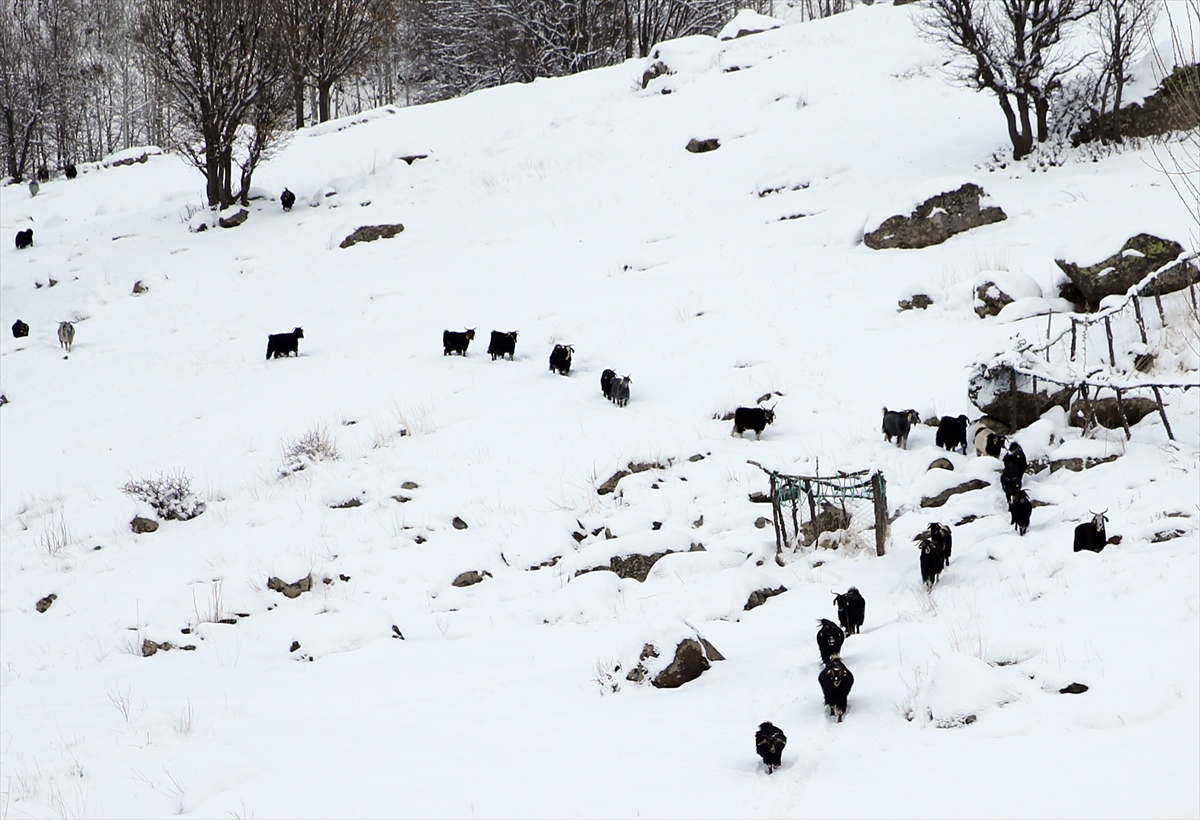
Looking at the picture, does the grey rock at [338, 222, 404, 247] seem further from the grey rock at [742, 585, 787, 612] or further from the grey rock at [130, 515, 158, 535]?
the grey rock at [742, 585, 787, 612]

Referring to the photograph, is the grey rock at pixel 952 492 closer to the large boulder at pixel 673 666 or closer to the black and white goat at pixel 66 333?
the large boulder at pixel 673 666

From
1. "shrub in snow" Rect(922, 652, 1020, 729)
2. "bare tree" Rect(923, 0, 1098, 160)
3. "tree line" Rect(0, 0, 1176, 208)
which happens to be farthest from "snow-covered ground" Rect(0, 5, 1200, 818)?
"tree line" Rect(0, 0, 1176, 208)

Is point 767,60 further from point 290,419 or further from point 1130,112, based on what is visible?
point 290,419

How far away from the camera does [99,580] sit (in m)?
11.8

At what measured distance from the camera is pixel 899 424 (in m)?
12.5

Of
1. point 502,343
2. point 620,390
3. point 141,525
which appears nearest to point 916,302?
point 620,390

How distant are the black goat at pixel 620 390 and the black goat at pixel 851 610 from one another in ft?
26.8

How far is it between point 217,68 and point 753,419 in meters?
23.8

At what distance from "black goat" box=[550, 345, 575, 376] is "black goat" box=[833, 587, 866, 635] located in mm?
10315

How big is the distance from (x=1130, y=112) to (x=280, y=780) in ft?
82.7

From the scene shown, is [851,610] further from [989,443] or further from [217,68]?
[217,68]

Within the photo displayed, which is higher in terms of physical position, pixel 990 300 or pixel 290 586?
pixel 990 300

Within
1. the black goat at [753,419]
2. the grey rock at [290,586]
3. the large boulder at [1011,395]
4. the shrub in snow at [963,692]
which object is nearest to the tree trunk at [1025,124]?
the large boulder at [1011,395]

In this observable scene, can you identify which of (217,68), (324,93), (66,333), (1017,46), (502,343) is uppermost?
(324,93)
